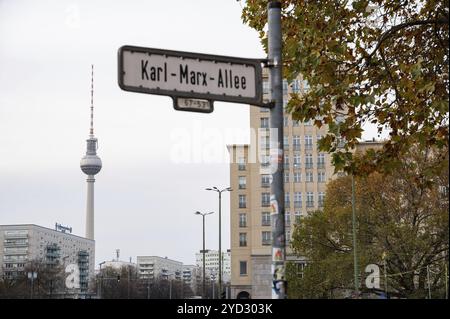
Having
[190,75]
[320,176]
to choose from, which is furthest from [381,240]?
[320,176]

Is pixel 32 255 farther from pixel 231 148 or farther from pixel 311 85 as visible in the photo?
pixel 311 85

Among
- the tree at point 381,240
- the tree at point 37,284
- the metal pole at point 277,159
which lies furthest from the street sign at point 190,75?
the tree at point 37,284

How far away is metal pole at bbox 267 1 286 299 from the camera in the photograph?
5.94m

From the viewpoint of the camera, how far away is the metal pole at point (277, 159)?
594 cm

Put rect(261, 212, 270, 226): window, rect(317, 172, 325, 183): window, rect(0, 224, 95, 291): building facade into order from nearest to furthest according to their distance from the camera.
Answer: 1. rect(261, 212, 270, 226): window
2. rect(317, 172, 325, 183): window
3. rect(0, 224, 95, 291): building facade

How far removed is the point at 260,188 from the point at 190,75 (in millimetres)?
→ 96420

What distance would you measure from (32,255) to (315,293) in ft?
381

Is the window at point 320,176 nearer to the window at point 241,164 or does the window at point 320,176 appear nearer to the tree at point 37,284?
the window at point 241,164

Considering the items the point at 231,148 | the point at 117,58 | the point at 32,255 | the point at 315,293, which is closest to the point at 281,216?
the point at 117,58

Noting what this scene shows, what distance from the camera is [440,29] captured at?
401 inches

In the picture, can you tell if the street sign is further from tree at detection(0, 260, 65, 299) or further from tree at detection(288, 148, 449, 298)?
tree at detection(0, 260, 65, 299)

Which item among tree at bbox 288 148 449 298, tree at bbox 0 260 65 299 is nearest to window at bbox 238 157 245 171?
tree at bbox 0 260 65 299

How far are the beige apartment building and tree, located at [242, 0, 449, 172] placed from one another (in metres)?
85.4

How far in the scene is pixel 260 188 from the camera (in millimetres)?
102250
